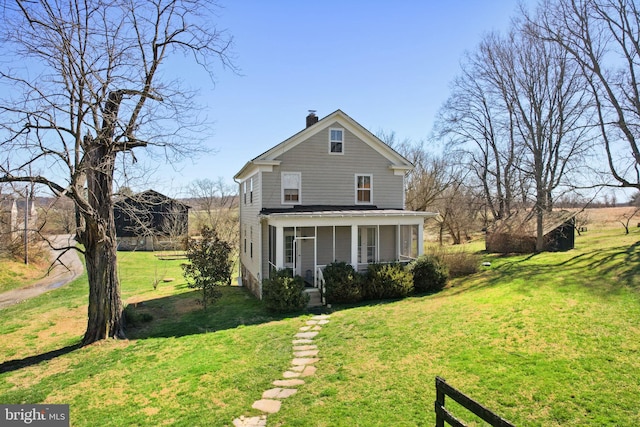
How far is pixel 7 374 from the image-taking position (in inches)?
363

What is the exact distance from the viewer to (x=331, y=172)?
17844mm

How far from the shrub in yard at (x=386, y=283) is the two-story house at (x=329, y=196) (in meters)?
0.98

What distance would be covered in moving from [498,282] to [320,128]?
9.96 meters

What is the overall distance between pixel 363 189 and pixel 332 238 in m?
2.96

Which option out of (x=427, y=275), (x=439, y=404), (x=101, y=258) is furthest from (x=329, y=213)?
(x=439, y=404)

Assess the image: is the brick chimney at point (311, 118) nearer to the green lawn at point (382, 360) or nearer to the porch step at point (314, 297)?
the porch step at point (314, 297)

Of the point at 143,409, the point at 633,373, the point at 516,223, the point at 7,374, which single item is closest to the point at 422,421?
the point at 633,373

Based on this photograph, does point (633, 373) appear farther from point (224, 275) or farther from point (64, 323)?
point (64, 323)

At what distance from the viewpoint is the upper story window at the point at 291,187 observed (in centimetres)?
1715

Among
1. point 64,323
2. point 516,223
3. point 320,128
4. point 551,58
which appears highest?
point 551,58

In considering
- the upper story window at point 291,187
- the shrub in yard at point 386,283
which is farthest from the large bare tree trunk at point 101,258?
the shrub in yard at point 386,283

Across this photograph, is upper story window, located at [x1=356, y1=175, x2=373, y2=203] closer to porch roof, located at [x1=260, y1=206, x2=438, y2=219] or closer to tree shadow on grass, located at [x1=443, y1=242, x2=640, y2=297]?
porch roof, located at [x1=260, y1=206, x2=438, y2=219]

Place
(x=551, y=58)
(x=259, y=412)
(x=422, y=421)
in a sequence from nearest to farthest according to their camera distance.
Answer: (x=422, y=421) → (x=259, y=412) → (x=551, y=58)

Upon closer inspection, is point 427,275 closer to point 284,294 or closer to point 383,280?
point 383,280
